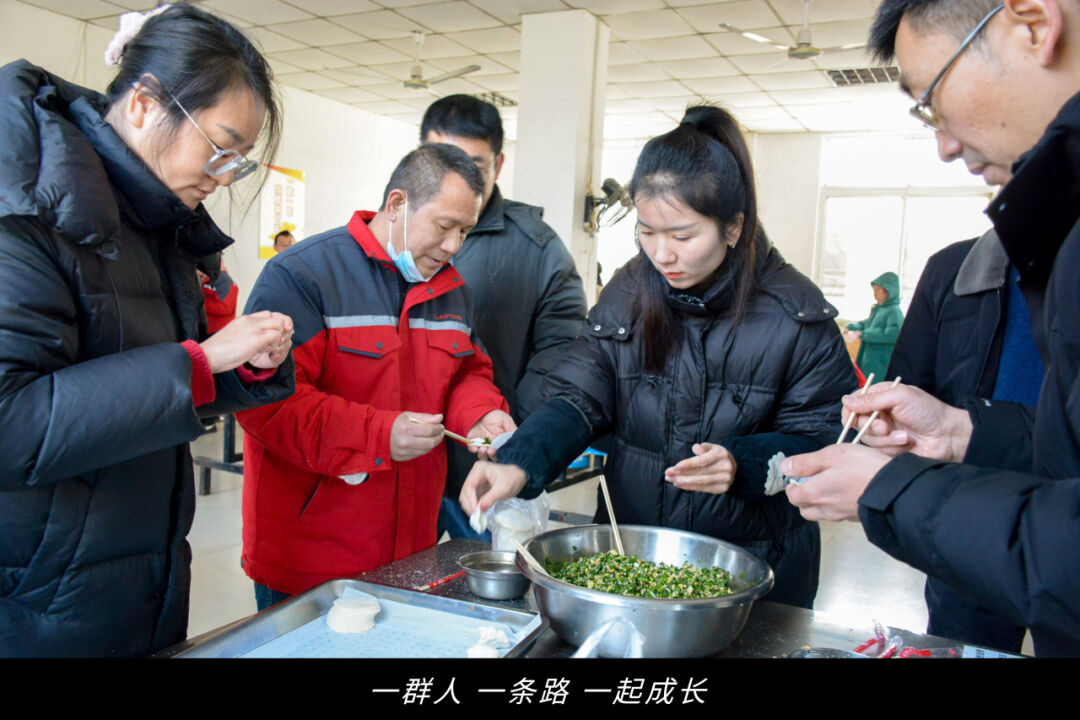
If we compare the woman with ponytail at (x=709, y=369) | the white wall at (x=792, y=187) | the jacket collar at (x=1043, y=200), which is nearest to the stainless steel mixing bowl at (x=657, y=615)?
the woman with ponytail at (x=709, y=369)

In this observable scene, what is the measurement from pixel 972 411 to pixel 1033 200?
593 millimetres

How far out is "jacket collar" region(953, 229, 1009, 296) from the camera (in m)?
1.74

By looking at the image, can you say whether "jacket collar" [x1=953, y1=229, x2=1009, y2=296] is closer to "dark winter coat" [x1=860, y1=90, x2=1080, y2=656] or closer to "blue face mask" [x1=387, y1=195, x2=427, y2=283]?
"dark winter coat" [x1=860, y1=90, x2=1080, y2=656]

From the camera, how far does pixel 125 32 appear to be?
142cm

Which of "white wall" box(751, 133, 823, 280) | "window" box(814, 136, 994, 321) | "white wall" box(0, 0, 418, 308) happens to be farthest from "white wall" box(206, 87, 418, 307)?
"window" box(814, 136, 994, 321)

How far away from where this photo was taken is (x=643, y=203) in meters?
1.71

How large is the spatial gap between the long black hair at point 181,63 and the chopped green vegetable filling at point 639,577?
100cm

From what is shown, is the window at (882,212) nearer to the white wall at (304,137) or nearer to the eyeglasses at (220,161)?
the white wall at (304,137)

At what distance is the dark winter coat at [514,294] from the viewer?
2.54 metres

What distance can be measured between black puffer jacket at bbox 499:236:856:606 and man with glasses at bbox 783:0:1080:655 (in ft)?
1.64

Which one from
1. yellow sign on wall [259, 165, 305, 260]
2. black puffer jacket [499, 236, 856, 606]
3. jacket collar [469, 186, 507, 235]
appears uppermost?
yellow sign on wall [259, 165, 305, 260]

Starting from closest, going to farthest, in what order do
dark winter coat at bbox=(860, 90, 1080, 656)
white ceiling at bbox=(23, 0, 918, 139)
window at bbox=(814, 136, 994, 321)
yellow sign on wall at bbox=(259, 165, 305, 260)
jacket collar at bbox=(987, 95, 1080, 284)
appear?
dark winter coat at bbox=(860, 90, 1080, 656), jacket collar at bbox=(987, 95, 1080, 284), white ceiling at bbox=(23, 0, 918, 139), yellow sign on wall at bbox=(259, 165, 305, 260), window at bbox=(814, 136, 994, 321)
